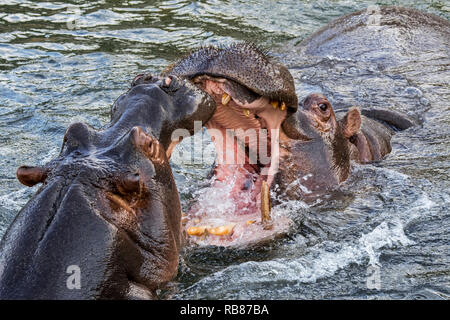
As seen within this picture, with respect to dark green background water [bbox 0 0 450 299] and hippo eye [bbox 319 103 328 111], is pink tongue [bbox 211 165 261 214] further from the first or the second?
hippo eye [bbox 319 103 328 111]

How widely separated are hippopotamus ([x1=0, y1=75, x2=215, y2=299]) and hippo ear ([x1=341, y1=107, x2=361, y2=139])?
206 cm

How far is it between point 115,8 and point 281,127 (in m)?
6.93

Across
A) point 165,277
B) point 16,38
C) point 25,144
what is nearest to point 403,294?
point 165,277

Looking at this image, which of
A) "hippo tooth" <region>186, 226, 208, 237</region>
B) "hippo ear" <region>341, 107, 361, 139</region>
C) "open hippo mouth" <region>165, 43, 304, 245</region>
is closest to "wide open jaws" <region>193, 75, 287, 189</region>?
"open hippo mouth" <region>165, 43, 304, 245</region>

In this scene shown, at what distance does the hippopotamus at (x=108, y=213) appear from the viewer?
113 inches

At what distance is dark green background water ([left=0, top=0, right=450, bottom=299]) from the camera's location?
13.7ft

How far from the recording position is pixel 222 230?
15.0ft

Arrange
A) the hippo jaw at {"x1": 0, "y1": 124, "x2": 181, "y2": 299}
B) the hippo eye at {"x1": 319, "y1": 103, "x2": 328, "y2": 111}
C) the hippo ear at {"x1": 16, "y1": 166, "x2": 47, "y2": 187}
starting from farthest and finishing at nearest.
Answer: the hippo eye at {"x1": 319, "y1": 103, "x2": 328, "y2": 111} → the hippo ear at {"x1": 16, "y1": 166, "x2": 47, "y2": 187} → the hippo jaw at {"x1": 0, "y1": 124, "x2": 181, "y2": 299}

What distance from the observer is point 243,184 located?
5008mm

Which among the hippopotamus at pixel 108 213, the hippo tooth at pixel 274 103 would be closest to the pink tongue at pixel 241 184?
the hippo tooth at pixel 274 103

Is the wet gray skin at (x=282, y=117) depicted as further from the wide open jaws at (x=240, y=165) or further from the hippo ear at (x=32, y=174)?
the hippo ear at (x=32, y=174)

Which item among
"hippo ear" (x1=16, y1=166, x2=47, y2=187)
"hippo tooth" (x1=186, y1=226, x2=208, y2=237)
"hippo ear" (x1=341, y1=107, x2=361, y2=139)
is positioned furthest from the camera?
"hippo ear" (x1=341, y1=107, x2=361, y2=139)

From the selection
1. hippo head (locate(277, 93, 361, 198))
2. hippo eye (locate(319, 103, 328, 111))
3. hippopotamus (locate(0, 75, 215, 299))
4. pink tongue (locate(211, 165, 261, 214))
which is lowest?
pink tongue (locate(211, 165, 261, 214))
